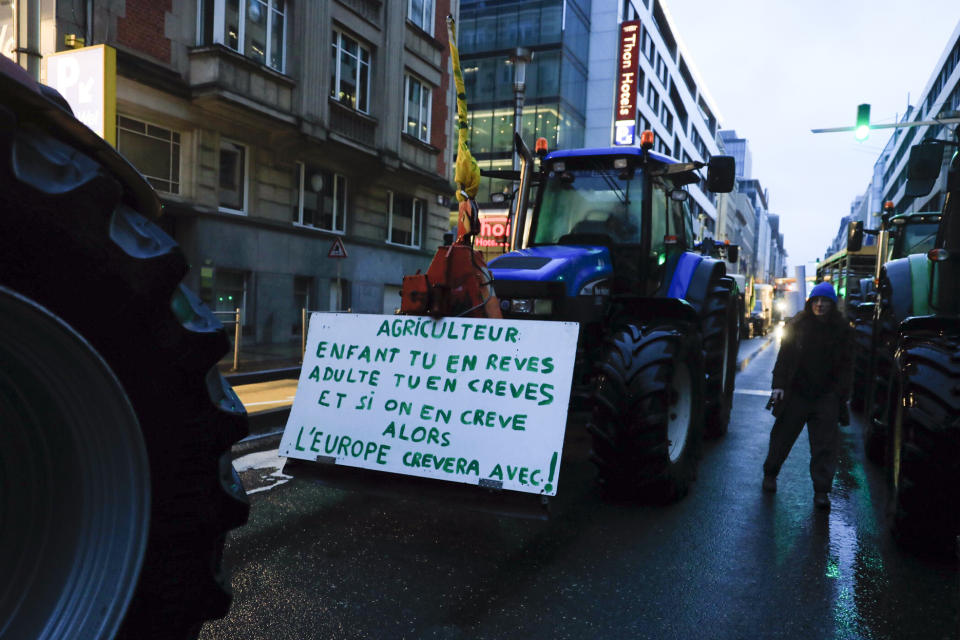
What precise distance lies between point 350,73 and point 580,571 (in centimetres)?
1770

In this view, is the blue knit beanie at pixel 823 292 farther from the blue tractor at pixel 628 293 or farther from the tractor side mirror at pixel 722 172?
the tractor side mirror at pixel 722 172

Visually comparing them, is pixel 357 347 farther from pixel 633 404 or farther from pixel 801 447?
pixel 801 447

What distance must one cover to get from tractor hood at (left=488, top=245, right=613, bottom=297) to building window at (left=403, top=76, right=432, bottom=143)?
16.7 meters

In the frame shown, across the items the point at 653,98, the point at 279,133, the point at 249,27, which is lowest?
the point at 279,133

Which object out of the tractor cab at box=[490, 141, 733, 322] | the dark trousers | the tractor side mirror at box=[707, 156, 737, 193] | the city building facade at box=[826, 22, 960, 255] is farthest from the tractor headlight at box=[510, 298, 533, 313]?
the city building facade at box=[826, 22, 960, 255]

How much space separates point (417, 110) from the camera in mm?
22203

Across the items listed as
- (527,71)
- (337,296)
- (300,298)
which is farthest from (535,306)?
(527,71)

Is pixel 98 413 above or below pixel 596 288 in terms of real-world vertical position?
below

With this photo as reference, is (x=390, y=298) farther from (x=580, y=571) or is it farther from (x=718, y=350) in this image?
(x=580, y=571)

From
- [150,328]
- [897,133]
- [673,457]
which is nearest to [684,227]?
[673,457]

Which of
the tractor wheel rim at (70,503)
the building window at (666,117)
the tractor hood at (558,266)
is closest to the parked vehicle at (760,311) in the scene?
the building window at (666,117)

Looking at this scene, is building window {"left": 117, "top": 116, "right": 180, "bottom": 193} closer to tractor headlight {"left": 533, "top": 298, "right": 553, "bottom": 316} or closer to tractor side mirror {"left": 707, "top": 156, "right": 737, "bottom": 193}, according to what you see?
tractor headlight {"left": 533, "top": 298, "right": 553, "bottom": 316}

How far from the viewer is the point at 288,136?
16.4m

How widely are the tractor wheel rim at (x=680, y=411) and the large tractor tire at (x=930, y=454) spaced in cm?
153
